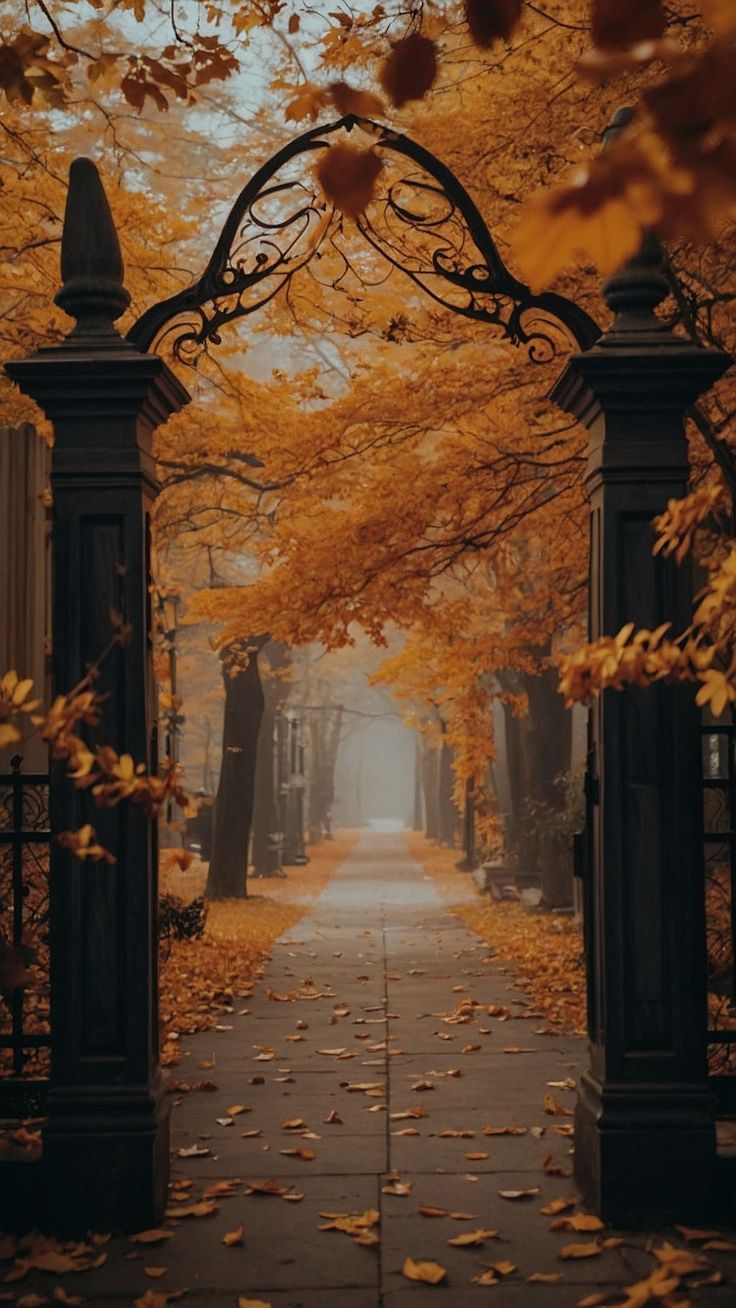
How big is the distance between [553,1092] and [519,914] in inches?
443

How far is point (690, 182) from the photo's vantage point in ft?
6.87

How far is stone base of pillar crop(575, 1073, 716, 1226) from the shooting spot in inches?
222

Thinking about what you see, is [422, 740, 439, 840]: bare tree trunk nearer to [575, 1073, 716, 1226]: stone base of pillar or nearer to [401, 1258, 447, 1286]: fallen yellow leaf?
[575, 1073, 716, 1226]: stone base of pillar

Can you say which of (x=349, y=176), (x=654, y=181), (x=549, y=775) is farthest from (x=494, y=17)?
(x=549, y=775)

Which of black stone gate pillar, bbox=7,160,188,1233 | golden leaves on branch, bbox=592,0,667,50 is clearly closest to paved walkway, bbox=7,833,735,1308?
black stone gate pillar, bbox=7,160,188,1233

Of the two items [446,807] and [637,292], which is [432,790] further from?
[637,292]

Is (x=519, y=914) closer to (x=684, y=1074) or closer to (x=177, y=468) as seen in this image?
(x=177, y=468)

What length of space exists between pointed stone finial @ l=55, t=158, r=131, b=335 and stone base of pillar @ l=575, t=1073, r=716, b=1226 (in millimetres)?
3853

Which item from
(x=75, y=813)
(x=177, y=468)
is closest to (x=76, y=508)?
(x=75, y=813)

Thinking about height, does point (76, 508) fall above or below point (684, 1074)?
above

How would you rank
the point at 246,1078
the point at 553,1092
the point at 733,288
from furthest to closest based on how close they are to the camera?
the point at 733,288 < the point at 246,1078 < the point at 553,1092

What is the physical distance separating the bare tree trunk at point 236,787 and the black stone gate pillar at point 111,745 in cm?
1535

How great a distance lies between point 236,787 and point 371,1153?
49.4ft

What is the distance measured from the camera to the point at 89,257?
6148mm
